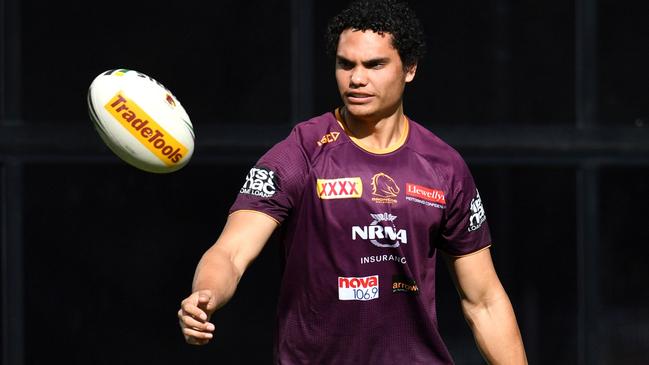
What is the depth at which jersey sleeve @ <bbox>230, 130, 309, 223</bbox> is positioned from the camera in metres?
5.35

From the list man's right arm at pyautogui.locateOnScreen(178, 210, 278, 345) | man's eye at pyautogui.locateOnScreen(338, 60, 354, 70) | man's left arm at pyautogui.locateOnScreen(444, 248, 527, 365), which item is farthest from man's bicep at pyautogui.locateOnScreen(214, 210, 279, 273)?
man's left arm at pyautogui.locateOnScreen(444, 248, 527, 365)

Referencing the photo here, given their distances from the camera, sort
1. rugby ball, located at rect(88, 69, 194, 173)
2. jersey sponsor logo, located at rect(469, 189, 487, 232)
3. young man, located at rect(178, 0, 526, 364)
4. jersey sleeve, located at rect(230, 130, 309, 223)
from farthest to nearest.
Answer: rugby ball, located at rect(88, 69, 194, 173) → jersey sponsor logo, located at rect(469, 189, 487, 232) → young man, located at rect(178, 0, 526, 364) → jersey sleeve, located at rect(230, 130, 309, 223)

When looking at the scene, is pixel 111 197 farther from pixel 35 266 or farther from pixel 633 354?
pixel 633 354

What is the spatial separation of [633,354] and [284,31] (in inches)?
106

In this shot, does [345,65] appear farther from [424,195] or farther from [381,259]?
[381,259]

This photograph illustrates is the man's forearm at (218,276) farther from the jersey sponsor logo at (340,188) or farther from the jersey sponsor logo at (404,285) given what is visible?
the jersey sponsor logo at (404,285)

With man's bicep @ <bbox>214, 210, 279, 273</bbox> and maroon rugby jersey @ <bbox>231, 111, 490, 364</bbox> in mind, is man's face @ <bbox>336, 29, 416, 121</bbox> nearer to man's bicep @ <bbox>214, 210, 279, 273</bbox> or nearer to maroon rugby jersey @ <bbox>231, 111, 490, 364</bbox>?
maroon rugby jersey @ <bbox>231, 111, 490, 364</bbox>

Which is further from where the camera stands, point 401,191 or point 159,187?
point 159,187

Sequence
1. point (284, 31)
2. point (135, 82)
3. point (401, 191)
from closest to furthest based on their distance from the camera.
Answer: point (401, 191) < point (135, 82) < point (284, 31)

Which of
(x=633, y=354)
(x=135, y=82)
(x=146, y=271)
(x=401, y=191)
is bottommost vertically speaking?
(x=633, y=354)

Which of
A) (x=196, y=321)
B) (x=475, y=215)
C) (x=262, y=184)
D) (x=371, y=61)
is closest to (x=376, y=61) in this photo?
(x=371, y=61)

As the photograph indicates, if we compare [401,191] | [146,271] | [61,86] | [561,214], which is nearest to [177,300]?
[146,271]

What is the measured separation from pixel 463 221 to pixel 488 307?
1.24ft

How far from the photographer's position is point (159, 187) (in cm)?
812
